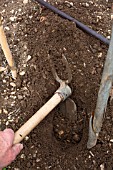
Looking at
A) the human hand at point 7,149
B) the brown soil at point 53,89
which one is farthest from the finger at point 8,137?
the brown soil at point 53,89

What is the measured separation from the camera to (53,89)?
74.5 inches

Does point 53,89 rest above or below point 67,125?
above

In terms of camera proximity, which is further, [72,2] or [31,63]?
[72,2]

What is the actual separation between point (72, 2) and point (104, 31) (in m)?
0.26

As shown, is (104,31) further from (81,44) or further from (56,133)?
(56,133)

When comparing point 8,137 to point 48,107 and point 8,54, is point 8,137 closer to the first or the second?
point 48,107

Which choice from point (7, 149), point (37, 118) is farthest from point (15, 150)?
point (37, 118)

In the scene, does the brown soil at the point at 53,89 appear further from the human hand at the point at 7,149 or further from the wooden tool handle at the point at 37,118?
the human hand at the point at 7,149

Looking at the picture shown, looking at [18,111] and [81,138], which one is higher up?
[18,111]

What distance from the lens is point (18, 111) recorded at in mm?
1879

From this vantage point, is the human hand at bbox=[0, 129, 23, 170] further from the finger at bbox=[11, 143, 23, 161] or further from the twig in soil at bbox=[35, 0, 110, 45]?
the twig in soil at bbox=[35, 0, 110, 45]

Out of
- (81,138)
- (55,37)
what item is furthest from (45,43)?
(81,138)

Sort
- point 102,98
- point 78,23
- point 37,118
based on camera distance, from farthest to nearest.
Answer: point 78,23 → point 37,118 → point 102,98

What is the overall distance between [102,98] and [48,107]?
0.32 meters
